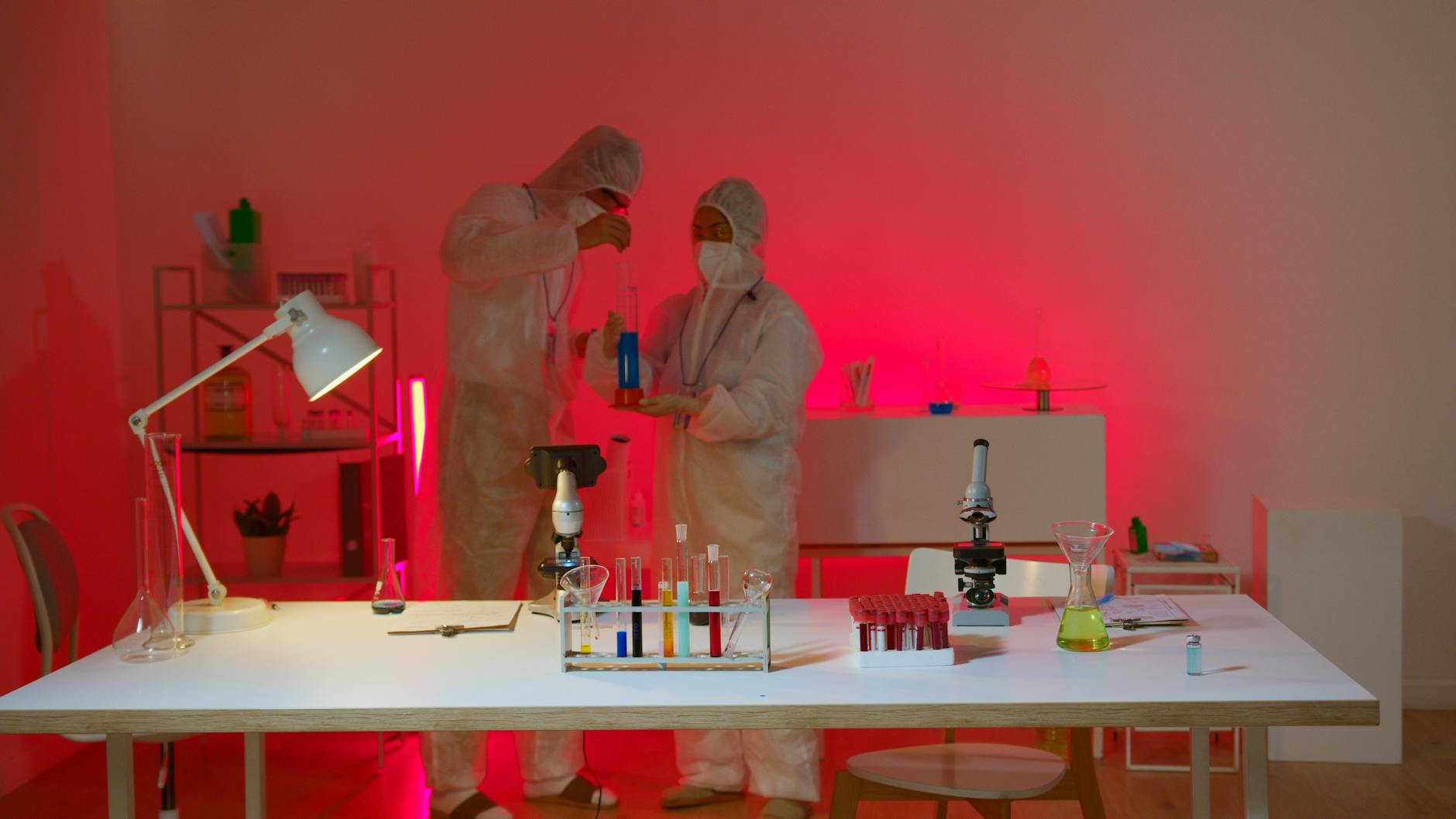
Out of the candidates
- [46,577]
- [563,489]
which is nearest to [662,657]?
[563,489]

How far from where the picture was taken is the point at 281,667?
98.2 inches

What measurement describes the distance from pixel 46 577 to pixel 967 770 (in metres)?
2.36

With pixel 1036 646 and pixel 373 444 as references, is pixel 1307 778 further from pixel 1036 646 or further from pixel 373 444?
pixel 373 444

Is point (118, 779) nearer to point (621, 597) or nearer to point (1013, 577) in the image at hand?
point (621, 597)

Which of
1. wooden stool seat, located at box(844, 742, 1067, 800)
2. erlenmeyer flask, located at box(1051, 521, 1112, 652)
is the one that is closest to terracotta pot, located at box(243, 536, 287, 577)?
wooden stool seat, located at box(844, 742, 1067, 800)

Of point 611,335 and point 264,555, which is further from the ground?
point 611,335

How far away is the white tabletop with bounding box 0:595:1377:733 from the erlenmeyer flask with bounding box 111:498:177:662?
41 mm

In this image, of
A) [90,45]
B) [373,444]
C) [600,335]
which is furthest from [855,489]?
[90,45]

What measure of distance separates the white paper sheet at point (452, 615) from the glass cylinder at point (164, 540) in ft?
1.36

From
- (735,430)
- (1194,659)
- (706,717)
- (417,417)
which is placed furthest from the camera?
(417,417)

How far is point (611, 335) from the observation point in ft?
Answer: 12.6

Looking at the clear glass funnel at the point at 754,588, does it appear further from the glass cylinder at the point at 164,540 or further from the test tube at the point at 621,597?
the glass cylinder at the point at 164,540

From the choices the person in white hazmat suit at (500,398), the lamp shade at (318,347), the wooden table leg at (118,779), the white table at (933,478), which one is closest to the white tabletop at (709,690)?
the wooden table leg at (118,779)

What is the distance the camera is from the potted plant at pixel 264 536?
4109 mm
